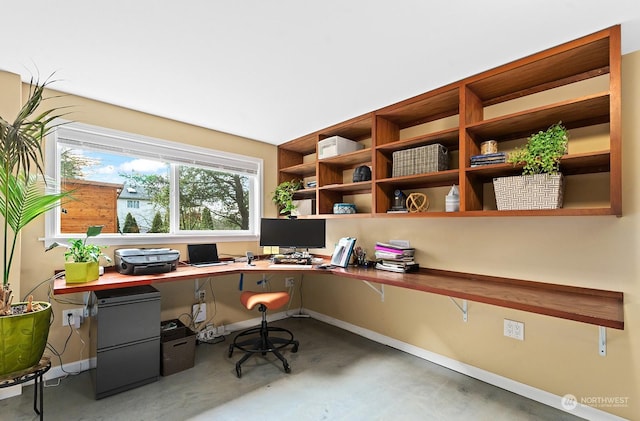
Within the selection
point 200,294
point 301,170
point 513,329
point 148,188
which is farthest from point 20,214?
point 513,329

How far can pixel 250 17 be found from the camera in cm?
154

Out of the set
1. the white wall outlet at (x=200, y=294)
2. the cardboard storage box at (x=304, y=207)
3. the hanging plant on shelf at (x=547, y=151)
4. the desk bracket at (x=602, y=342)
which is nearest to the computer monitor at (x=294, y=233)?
the cardboard storage box at (x=304, y=207)

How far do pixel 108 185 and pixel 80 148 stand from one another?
1.22ft

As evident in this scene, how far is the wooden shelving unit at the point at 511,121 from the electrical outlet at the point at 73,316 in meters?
2.55

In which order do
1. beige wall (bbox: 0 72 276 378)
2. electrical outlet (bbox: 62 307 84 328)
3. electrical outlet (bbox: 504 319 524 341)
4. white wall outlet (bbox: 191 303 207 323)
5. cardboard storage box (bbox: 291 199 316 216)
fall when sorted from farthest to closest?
cardboard storage box (bbox: 291 199 316 216) < white wall outlet (bbox: 191 303 207 323) < electrical outlet (bbox: 62 307 84 328) < beige wall (bbox: 0 72 276 378) < electrical outlet (bbox: 504 319 524 341)

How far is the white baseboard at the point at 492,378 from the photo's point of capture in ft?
6.18

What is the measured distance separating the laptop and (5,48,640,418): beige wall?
27cm

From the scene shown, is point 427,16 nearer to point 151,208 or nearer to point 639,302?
point 639,302

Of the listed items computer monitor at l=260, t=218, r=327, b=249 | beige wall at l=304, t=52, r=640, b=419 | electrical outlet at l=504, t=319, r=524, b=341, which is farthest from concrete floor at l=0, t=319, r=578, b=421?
computer monitor at l=260, t=218, r=327, b=249

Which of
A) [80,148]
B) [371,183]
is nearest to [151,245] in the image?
[80,148]

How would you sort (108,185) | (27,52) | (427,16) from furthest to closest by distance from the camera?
(108,185) → (27,52) → (427,16)

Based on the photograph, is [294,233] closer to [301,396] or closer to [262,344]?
[262,344]

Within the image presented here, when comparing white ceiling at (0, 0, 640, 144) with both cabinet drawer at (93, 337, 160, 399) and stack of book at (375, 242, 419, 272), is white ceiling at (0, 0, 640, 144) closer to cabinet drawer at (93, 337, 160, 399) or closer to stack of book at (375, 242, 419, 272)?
stack of book at (375, 242, 419, 272)

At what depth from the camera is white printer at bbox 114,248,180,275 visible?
2367 millimetres
